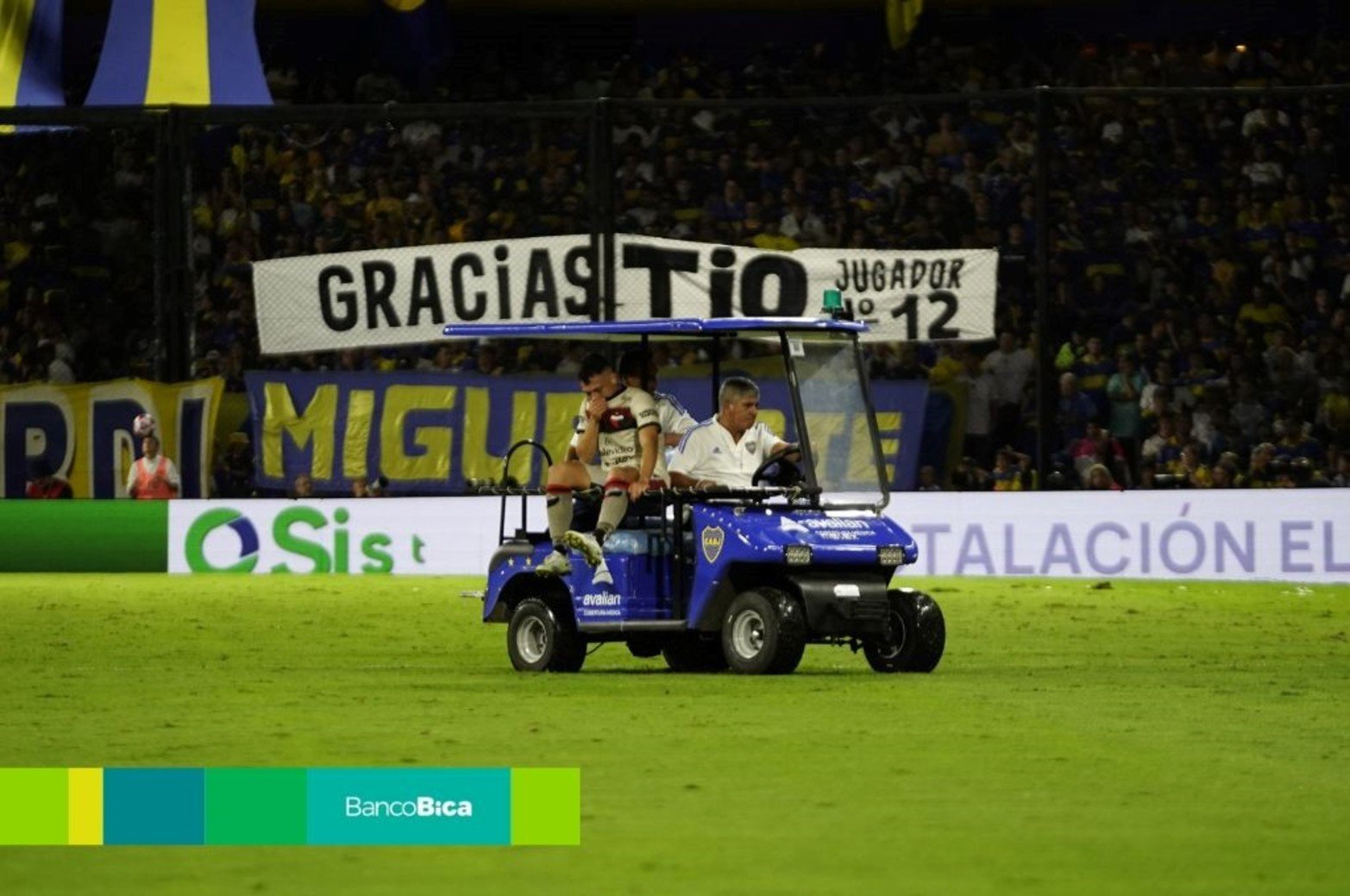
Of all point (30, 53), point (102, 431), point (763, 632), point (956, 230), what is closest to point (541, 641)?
point (763, 632)

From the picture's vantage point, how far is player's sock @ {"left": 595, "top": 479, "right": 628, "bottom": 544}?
14922mm

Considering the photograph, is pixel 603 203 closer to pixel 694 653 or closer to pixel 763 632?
pixel 694 653

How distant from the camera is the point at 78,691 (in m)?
14.0

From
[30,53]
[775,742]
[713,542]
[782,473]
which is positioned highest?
[30,53]

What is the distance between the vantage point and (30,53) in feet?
104

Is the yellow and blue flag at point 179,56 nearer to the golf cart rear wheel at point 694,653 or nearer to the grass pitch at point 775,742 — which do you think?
the grass pitch at point 775,742

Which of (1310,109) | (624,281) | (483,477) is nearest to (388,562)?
(483,477)

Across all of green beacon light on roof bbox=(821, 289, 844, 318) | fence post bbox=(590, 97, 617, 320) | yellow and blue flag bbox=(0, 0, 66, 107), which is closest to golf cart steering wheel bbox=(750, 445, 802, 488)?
green beacon light on roof bbox=(821, 289, 844, 318)

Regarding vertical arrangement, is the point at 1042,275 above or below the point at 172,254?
below

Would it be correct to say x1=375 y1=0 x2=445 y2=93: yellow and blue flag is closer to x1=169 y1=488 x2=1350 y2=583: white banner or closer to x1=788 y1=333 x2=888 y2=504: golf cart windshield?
x1=169 y1=488 x2=1350 y2=583: white banner

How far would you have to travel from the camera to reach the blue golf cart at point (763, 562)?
14.6 m

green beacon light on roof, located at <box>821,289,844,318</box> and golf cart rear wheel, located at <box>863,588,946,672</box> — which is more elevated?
green beacon light on roof, located at <box>821,289,844,318</box>

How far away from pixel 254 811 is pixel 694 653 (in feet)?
24.9

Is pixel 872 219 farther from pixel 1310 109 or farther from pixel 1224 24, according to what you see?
pixel 1224 24
